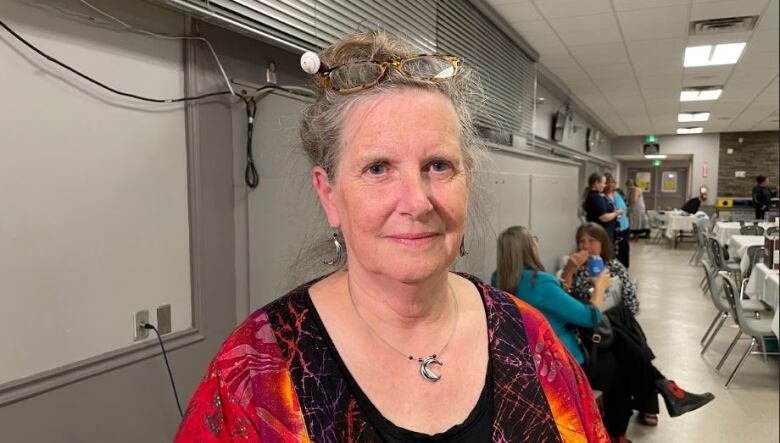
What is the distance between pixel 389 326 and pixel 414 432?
0.72 feet

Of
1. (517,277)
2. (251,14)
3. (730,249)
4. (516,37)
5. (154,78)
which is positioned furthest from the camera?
(730,249)

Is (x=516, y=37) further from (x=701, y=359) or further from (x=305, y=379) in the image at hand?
(x=305, y=379)

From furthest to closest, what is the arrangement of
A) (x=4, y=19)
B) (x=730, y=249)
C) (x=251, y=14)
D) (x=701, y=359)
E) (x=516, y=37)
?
(x=730, y=249) < (x=516, y=37) < (x=701, y=359) < (x=251, y=14) < (x=4, y=19)

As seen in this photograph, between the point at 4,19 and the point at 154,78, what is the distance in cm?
49

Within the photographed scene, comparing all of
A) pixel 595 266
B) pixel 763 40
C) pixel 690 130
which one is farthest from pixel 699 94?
pixel 690 130

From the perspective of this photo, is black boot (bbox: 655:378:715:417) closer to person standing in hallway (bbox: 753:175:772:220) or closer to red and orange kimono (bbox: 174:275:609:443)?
red and orange kimono (bbox: 174:275:609:443)

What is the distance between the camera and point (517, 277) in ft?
10.5

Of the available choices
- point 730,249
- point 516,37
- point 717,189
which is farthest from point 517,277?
point 717,189

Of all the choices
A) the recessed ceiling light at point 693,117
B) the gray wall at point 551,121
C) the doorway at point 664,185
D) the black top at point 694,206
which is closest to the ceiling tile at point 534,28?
the gray wall at point 551,121

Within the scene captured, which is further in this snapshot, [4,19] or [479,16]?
[479,16]

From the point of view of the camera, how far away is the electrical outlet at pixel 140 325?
1.80 meters

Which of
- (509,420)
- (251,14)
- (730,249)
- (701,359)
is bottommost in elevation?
(701,359)

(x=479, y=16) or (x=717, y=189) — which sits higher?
(x=479, y=16)

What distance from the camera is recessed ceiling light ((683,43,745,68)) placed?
230 inches
